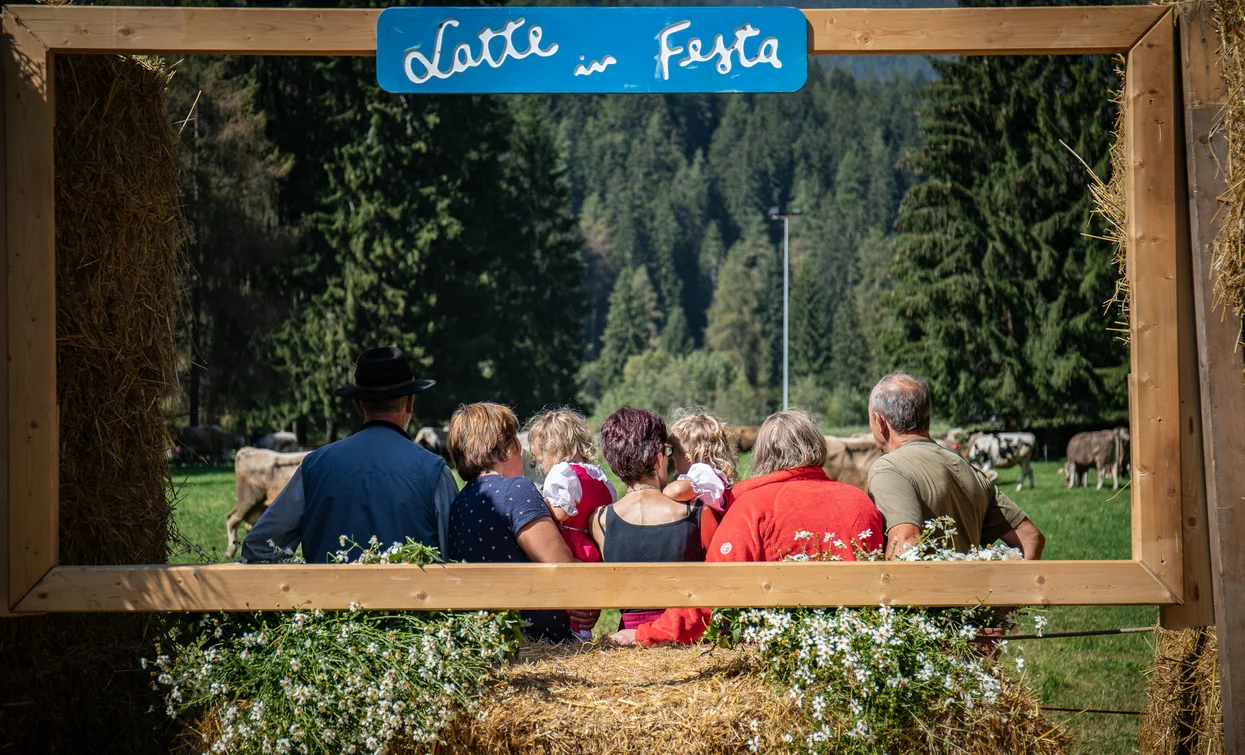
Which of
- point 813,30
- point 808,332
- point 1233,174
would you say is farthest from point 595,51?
point 808,332

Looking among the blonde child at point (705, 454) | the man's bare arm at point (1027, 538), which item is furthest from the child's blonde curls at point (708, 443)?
the man's bare arm at point (1027, 538)

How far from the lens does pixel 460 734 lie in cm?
365

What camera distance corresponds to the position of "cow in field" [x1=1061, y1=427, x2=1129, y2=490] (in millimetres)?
19188

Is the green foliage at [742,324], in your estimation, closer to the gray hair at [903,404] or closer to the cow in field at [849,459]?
the cow in field at [849,459]

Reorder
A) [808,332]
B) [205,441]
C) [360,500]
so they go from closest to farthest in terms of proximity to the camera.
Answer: [360,500] → [205,441] → [808,332]

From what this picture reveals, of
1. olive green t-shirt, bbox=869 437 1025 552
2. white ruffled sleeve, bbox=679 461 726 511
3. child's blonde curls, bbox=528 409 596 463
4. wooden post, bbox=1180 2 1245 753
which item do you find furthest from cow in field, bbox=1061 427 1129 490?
wooden post, bbox=1180 2 1245 753

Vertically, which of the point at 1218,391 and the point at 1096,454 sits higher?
the point at 1218,391

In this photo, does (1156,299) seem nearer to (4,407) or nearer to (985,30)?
(985,30)

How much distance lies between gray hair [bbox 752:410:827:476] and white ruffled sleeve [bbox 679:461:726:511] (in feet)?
1.40

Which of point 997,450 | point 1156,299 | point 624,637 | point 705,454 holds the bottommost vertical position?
point 997,450

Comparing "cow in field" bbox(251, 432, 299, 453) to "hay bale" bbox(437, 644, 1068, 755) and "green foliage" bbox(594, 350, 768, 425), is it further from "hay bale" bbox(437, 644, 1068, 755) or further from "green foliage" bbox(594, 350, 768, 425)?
"green foliage" bbox(594, 350, 768, 425)

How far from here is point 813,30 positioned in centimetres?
386

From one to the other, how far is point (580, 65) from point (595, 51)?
0.07 m

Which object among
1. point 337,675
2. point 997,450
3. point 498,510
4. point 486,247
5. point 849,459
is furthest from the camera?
point 486,247
